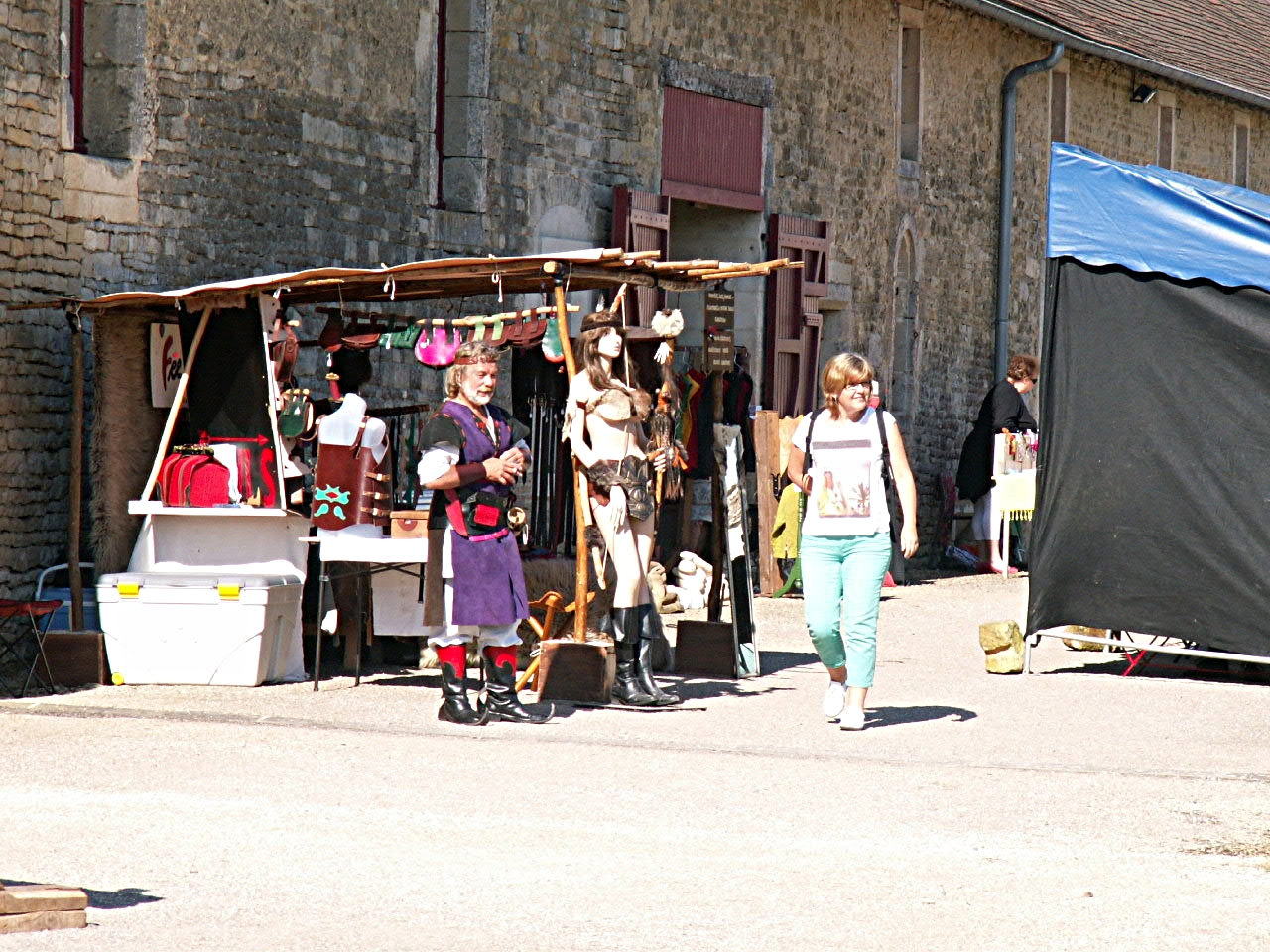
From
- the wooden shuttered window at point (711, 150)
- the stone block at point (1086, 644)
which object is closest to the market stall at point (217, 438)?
the stone block at point (1086, 644)

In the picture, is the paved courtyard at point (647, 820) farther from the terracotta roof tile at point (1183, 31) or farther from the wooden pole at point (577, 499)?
the terracotta roof tile at point (1183, 31)

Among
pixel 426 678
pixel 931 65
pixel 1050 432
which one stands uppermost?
pixel 931 65

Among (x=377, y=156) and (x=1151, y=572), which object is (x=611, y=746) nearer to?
(x=1151, y=572)

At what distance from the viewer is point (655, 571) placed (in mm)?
13664

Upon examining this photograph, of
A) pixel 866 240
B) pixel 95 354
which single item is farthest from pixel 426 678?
pixel 866 240

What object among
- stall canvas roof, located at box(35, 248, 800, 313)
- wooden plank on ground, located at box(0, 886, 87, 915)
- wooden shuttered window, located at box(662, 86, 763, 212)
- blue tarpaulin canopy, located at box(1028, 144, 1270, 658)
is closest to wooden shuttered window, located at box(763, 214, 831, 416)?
wooden shuttered window, located at box(662, 86, 763, 212)

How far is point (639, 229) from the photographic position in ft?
52.0

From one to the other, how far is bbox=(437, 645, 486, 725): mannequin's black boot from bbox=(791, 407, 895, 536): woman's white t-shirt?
1513 mm

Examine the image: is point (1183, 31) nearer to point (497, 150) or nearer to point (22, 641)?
point (497, 150)

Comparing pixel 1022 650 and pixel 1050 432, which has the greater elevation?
pixel 1050 432

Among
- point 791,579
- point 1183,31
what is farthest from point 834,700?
point 1183,31

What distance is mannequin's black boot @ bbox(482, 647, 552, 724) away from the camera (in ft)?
28.9

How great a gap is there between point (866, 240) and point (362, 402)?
395 inches

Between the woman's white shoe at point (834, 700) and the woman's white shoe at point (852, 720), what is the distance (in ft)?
0.54
